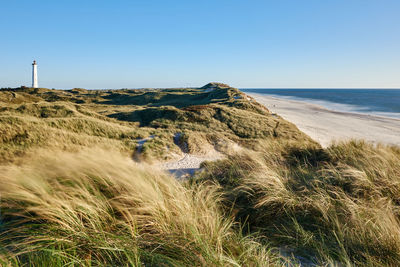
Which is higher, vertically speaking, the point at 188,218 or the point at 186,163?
the point at 188,218

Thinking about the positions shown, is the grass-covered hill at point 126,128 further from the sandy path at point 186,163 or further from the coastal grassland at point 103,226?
the coastal grassland at point 103,226

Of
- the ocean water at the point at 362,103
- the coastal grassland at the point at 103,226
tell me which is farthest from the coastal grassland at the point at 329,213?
the ocean water at the point at 362,103

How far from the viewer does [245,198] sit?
377 centimetres

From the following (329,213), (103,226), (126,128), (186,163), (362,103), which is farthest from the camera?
(362,103)

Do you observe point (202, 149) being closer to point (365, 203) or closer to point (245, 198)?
point (245, 198)

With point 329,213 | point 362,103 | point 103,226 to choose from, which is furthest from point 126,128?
point 362,103

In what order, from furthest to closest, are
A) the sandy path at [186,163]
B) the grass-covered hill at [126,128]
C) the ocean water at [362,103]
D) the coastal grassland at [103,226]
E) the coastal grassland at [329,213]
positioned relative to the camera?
1. the ocean water at [362,103]
2. the grass-covered hill at [126,128]
3. the sandy path at [186,163]
4. the coastal grassland at [329,213]
5. the coastal grassland at [103,226]


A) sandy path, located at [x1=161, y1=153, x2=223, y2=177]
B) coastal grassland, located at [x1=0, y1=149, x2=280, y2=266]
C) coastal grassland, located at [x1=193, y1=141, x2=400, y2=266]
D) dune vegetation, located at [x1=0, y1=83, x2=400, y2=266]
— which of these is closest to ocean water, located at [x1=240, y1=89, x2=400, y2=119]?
sandy path, located at [x1=161, y1=153, x2=223, y2=177]

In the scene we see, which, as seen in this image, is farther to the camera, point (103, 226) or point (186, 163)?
point (186, 163)

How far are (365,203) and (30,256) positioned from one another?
4167mm

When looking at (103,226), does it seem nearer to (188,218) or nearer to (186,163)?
(188,218)

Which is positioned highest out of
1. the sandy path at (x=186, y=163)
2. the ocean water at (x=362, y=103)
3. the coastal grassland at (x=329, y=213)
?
the ocean water at (x=362, y=103)

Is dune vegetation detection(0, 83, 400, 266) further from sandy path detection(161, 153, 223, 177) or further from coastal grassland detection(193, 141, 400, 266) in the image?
sandy path detection(161, 153, 223, 177)

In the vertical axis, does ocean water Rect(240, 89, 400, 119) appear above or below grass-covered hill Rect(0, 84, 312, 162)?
above
